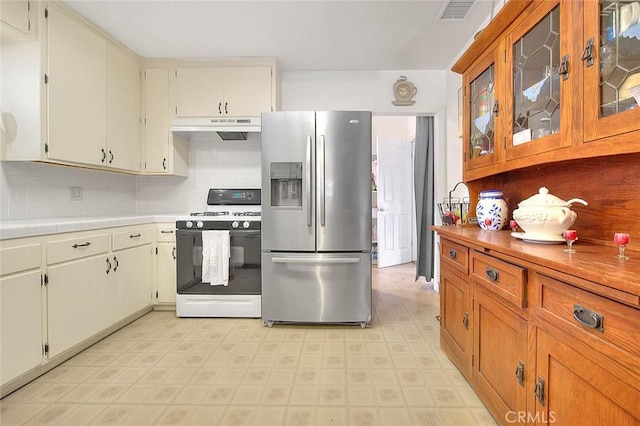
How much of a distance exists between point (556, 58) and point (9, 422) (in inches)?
115

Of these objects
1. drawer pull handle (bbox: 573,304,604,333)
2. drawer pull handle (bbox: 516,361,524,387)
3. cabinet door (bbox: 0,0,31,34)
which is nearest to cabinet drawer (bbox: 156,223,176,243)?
cabinet door (bbox: 0,0,31,34)

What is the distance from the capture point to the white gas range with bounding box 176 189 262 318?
101 inches

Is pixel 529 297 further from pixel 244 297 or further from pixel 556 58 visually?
pixel 244 297

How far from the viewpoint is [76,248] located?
6.21 ft

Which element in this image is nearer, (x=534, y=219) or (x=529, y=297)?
(x=529, y=297)

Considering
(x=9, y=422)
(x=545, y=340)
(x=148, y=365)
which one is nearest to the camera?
(x=545, y=340)

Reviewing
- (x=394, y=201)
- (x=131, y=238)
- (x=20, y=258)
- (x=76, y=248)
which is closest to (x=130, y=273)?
(x=131, y=238)

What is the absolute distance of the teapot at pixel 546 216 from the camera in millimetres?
1157

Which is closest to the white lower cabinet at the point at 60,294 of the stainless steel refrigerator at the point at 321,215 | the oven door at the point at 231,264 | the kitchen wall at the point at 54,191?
the oven door at the point at 231,264

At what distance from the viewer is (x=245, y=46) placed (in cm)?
269

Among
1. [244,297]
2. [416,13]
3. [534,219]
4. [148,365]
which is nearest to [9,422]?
[148,365]

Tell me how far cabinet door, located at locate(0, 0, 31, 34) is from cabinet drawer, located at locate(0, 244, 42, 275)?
54.5 inches

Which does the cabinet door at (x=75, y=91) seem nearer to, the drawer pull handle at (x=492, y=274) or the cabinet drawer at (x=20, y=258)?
the cabinet drawer at (x=20, y=258)

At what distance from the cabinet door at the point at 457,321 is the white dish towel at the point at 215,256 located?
175 centimetres
